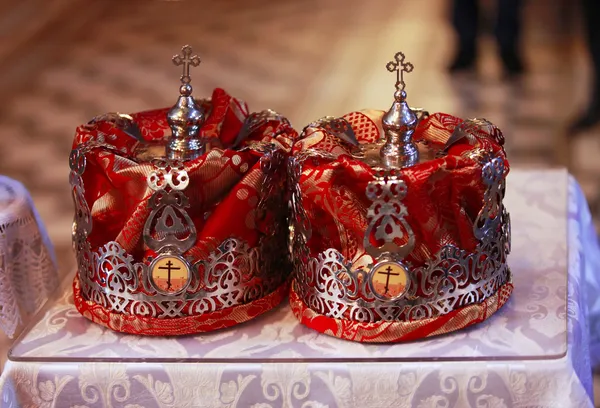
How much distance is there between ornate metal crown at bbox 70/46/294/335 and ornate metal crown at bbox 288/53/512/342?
5 cm

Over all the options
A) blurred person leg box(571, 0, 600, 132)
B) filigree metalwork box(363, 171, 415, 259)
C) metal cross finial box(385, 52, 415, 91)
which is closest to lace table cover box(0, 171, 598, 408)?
filigree metalwork box(363, 171, 415, 259)

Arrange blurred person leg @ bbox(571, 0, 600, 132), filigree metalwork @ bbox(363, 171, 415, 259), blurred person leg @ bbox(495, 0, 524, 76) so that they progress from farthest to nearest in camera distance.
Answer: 1. blurred person leg @ bbox(495, 0, 524, 76)
2. blurred person leg @ bbox(571, 0, 600, 132)
3. filigree metalwork @ bbox(363, 171, 415, 259)

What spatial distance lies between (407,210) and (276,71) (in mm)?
3513

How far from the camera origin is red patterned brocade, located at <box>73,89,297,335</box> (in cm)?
103

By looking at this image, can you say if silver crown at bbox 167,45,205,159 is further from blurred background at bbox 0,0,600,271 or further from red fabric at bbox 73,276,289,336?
blurred background at bbox 0,0,600,271

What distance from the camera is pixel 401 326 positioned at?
1.01 meters

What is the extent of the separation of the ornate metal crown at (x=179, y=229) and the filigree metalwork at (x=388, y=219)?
148mm

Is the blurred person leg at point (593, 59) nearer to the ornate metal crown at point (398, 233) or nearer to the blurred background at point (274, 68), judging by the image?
the blurred background at point (274, 68)

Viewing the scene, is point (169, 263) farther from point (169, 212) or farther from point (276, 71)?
point (276, 71)

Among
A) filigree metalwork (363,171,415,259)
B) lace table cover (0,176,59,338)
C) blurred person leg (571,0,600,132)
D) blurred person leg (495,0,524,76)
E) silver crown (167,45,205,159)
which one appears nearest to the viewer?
filigree metalwork (363,171,415,259)

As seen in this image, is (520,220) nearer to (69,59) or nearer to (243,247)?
(243,247)

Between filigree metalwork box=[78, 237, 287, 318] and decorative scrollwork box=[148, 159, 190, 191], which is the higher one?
decorative scrollwork box=[148, 159, 190, 191]

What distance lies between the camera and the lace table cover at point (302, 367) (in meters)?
0.99

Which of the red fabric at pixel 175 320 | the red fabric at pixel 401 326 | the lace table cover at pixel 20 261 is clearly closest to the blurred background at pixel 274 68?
the lace table cover at pixel 20 261
